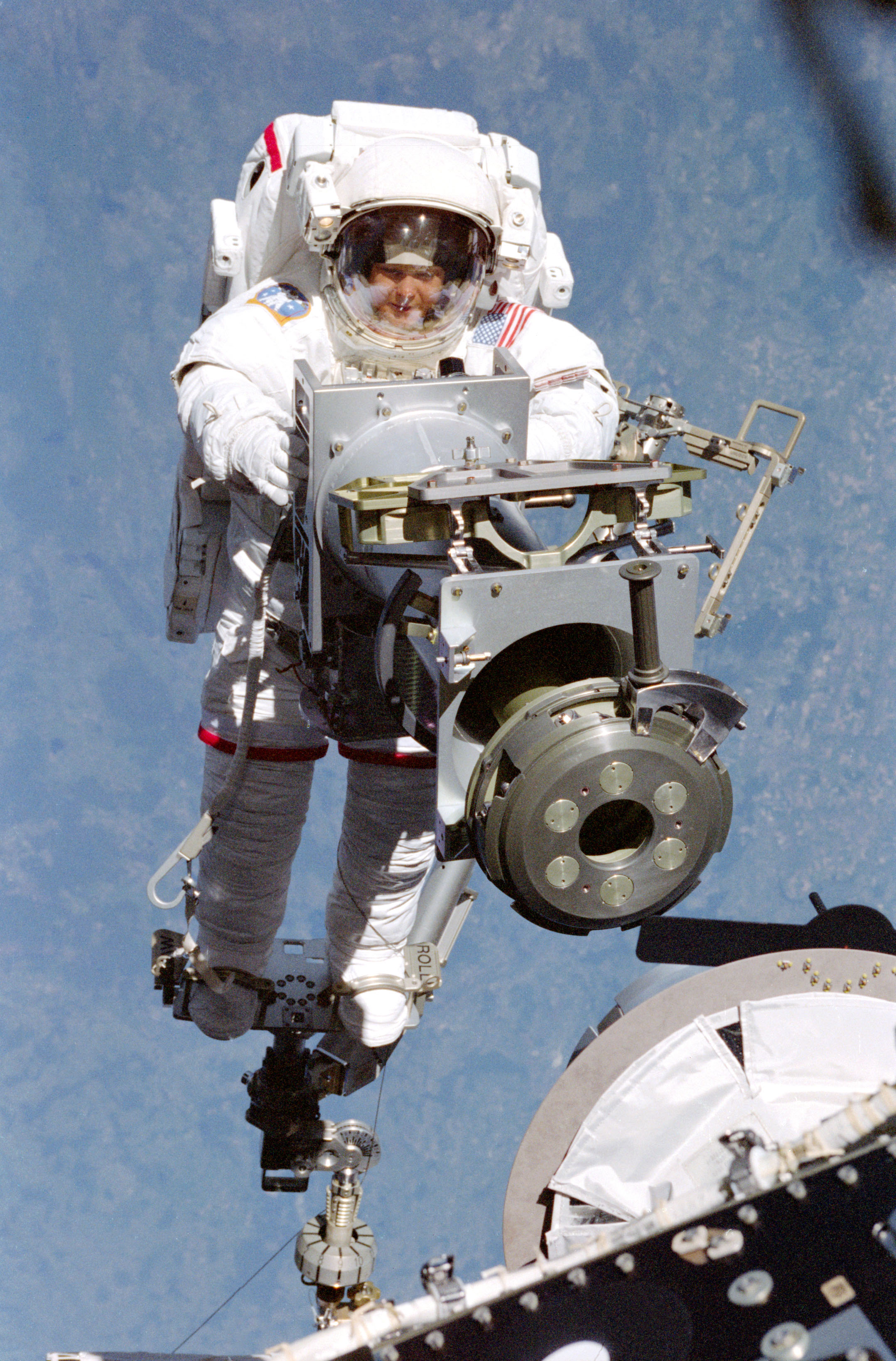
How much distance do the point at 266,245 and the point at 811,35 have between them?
2372 millimetres

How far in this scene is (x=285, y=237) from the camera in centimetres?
266

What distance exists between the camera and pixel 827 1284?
146 centimetres

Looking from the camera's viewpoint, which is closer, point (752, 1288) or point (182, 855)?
point (752, 1288)

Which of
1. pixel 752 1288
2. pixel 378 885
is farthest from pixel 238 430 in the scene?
pixel 752 1288

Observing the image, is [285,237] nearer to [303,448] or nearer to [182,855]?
[303,448]

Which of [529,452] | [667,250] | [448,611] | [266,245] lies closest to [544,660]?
[448,611]

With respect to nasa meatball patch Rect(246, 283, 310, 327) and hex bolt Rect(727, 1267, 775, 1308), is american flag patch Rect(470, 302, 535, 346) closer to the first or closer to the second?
nasa meatball patch Rect(246, 283, 310, 327)

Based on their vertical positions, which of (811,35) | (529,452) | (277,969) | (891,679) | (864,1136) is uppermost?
(811,35)

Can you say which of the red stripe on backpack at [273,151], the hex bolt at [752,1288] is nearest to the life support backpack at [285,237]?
the red stripe on backpack at [273,151]

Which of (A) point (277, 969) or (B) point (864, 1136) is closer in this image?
(B) point (864, 1136)

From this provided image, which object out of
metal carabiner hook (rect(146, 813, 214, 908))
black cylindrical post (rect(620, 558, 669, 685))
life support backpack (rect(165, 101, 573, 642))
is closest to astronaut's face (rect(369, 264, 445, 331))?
life support backpack (rect(165, 101, 573, 642))

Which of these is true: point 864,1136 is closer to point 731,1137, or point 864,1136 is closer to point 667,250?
point 731,1137

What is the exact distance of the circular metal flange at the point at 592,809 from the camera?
64.2 inches

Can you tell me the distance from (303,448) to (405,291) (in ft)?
1.48
